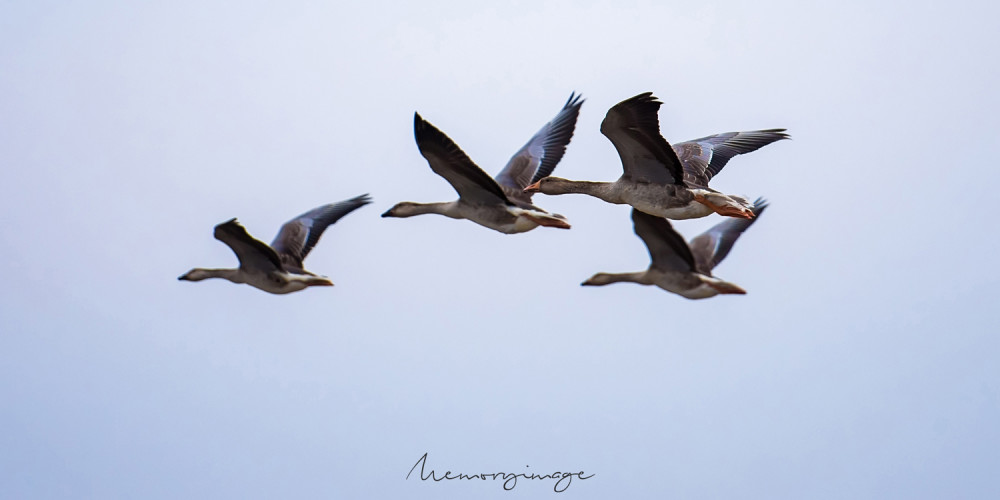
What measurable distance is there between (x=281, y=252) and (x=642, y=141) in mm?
7520

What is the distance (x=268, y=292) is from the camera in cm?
2038

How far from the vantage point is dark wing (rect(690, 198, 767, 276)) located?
2174cm

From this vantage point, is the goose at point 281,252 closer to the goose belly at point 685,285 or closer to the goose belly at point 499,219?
the goose belly at point 499,219

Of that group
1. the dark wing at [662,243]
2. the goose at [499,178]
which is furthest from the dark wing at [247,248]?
the dark wing at [662,243]

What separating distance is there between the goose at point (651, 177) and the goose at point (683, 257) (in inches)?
86.4

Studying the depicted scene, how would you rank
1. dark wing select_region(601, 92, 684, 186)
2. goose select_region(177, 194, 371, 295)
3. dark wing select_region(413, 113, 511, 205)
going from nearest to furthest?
1. dark wing select_region(601, 92, 684, 186)
2. dark wing select_region(413, 113, 511, 205)
3. goose select_region(177, 194, 371, 295)

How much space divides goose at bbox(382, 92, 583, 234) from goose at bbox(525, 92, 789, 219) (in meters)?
0.45

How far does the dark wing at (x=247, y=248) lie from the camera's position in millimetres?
18438

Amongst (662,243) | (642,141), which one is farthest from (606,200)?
(662,243)

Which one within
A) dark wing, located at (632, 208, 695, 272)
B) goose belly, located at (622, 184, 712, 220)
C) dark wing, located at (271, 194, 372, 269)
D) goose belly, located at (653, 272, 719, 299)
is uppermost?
dark wing, located at (271, 194, 372, 269)

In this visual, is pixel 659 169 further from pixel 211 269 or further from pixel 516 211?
pixel 211 269

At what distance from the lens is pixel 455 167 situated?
58.6ft

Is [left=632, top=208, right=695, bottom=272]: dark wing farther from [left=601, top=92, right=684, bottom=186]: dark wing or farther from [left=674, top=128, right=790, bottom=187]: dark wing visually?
[left=601, top=92, right=684, bottom=186]: dark wing

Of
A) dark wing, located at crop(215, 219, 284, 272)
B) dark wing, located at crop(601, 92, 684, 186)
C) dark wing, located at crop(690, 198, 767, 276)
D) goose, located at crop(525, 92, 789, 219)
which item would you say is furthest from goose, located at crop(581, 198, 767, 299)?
dark wing, located at crop(215, 219, 284, 272)
